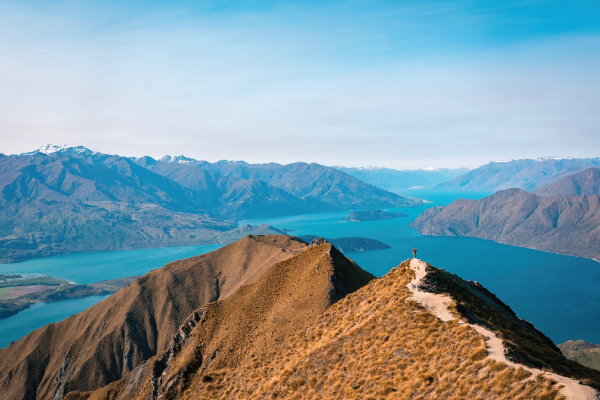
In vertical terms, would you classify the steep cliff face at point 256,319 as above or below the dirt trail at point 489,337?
below

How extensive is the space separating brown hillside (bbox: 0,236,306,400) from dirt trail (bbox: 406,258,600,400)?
97961 millimetres

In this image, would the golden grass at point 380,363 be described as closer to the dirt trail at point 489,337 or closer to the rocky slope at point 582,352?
the dirt trail at point 489,337

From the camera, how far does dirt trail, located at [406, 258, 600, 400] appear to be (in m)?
19.3

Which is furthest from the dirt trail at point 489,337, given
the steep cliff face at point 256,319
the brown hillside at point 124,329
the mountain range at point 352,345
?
the brown hillside at point 124,329

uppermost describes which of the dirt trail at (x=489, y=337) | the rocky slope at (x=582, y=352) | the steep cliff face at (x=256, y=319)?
the dirt trail at (x=489, y=337)

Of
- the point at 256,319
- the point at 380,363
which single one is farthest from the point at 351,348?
the point at 256,319

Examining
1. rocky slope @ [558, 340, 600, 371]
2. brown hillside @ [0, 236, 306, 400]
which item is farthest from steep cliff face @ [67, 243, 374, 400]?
rocky slope @ [558, 340, 600, 371]

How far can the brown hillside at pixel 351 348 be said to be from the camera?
24188 millimetres

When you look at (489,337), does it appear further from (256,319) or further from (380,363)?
(256,319)

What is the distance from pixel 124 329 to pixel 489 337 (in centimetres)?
14668

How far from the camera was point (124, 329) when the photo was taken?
144m

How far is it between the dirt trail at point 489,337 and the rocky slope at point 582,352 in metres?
174

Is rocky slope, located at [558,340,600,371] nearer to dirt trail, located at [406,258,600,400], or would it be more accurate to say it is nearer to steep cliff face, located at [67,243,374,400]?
steep cliff face, located at [67,243,374,400]

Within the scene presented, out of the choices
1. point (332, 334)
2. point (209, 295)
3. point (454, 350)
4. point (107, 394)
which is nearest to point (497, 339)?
point (454, 350)
